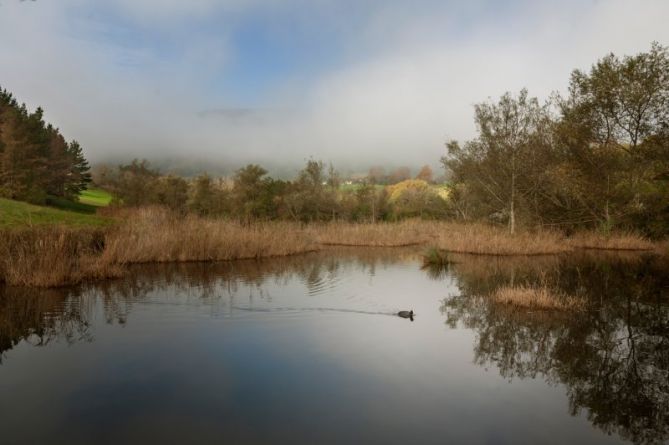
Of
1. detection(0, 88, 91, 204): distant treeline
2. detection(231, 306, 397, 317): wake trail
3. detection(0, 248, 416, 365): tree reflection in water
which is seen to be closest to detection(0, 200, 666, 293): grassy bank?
detection(0, 248, 416, 365): tree reflection in water

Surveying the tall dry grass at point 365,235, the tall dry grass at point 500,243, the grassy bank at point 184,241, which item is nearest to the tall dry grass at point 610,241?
the grassy bank at point 184,241

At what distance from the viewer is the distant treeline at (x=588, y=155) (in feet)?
77.5

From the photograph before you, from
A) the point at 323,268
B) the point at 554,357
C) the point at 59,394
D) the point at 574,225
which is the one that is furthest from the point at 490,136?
the point at 59,394

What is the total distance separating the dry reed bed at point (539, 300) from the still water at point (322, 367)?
42 centimetres

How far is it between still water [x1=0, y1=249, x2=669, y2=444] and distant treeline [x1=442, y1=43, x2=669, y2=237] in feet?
45.6

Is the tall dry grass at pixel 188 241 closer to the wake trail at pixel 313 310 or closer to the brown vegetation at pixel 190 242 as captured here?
the brown vegetation at pixel 190 242

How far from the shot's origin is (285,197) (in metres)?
40.6

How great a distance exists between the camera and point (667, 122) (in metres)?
23.3

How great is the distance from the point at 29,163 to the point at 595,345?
48.3 m

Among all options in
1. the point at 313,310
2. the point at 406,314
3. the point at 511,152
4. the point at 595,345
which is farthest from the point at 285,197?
the point at 595,345

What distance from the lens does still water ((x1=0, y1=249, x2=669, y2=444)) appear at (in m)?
5.57

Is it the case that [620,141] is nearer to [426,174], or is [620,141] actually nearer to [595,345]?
[595,345]

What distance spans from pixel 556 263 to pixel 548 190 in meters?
10.1

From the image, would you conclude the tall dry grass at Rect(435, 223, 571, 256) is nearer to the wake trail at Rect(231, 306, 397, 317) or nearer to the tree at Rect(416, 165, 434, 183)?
the wake trail at Rect(231, 306, 397, 317)
